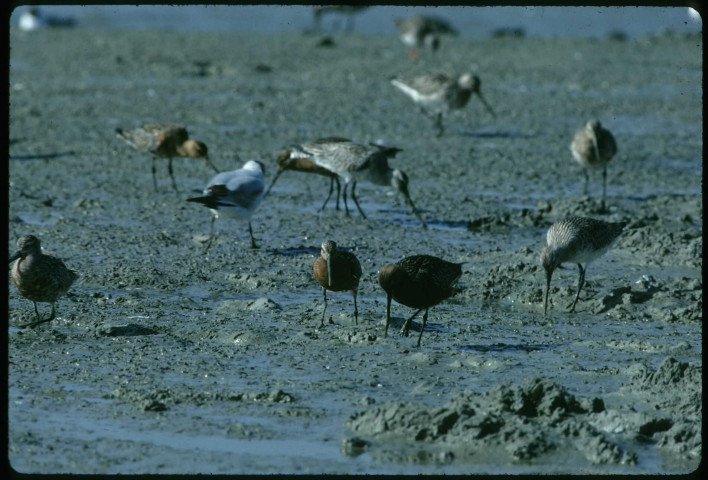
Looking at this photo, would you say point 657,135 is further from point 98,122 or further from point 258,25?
point 258,25

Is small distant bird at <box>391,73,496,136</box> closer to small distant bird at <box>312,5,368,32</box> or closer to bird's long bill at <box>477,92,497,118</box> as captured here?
bird's long bill at <box>477,92,497,118</box>

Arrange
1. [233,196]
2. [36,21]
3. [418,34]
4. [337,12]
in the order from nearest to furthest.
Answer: [233,196] → [418,34] → [36,21] → [337,12]

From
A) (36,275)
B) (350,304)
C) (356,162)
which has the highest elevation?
(356,162)

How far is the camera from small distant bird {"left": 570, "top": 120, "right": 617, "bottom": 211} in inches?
516

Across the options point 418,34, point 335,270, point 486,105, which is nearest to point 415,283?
point 335,270

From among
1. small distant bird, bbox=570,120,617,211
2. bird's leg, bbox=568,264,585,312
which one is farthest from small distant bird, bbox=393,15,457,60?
bird's leg, bbox=568,264,585,312

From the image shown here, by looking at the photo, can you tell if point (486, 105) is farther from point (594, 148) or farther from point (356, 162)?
point (356, 162)

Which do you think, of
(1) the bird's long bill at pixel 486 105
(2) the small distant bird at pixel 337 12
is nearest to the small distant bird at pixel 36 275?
(1) the bird's long bill at pixel 486 105

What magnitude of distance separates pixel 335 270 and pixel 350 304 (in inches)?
31.7

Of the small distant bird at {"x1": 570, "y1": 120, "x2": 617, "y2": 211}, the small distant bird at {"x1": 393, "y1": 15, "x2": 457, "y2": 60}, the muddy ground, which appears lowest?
the muddy ground

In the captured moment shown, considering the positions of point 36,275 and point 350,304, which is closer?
point 36,275

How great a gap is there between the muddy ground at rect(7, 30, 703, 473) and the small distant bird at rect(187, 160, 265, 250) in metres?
0.33

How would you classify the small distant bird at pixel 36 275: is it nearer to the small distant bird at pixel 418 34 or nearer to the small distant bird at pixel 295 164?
the small distant bird at pixel 295 164

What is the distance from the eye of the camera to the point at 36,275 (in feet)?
26.7
